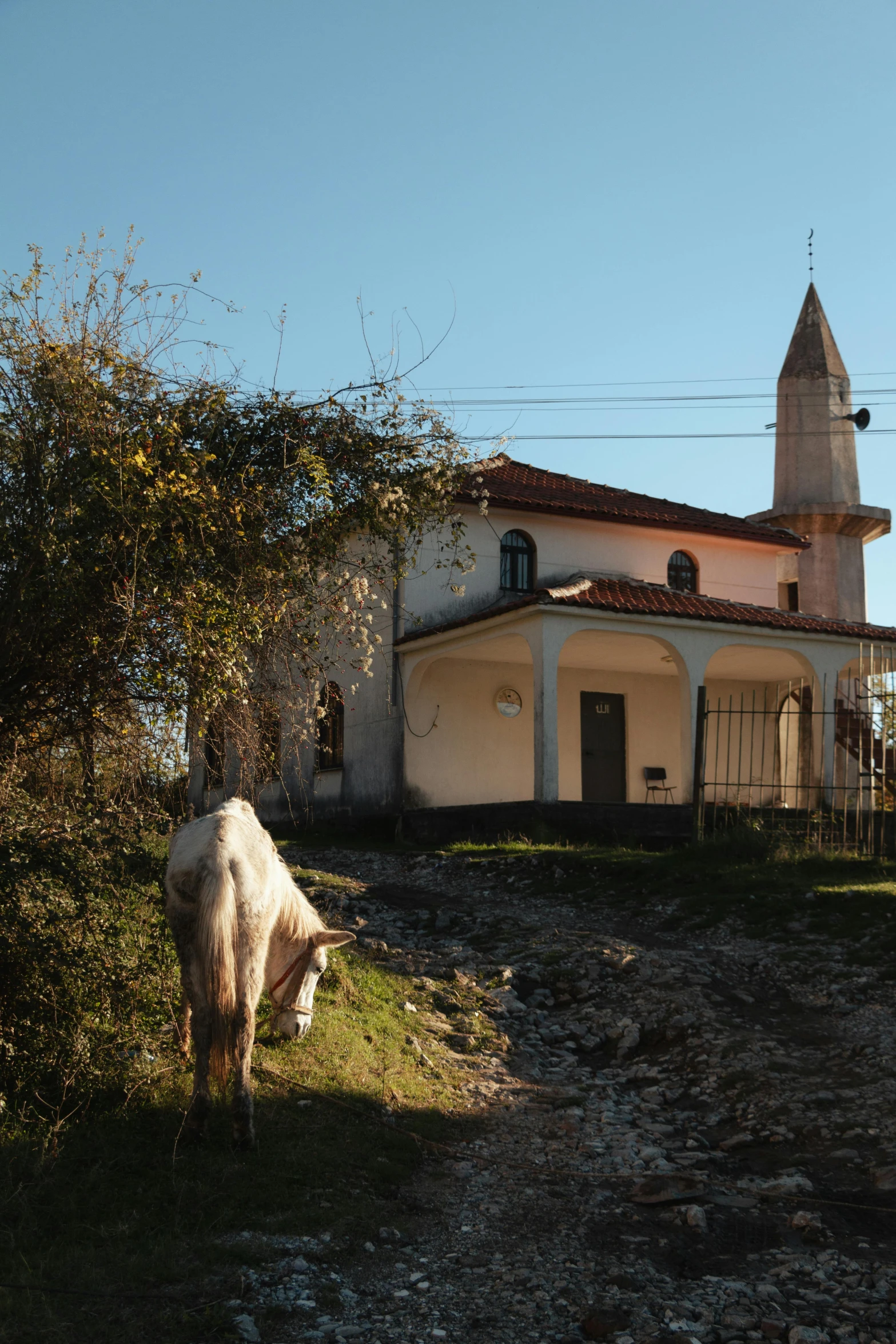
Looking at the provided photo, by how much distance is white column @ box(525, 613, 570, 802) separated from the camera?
16172mm

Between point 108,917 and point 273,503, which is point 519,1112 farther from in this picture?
point 273,503

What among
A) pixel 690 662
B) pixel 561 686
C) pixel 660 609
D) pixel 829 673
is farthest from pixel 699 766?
pixel 561 686

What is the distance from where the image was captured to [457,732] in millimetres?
19438

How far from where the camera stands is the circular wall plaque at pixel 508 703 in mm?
19906

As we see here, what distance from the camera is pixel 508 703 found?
20.0 meters

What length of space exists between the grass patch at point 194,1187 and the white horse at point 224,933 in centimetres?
28

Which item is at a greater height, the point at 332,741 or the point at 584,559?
the point at 584,559

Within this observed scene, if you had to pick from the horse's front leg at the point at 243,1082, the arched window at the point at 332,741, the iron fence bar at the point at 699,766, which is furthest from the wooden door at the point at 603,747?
the horse's front leg at the point at 243,1082

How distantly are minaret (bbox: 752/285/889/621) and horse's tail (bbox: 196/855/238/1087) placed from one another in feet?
73.0

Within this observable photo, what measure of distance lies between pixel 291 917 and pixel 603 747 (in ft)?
50.8

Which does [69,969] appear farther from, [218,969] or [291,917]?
[291,917]

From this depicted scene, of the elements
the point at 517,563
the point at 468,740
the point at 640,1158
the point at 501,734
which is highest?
the point at 517,563

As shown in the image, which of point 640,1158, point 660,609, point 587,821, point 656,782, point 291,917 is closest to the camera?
point 640,1158

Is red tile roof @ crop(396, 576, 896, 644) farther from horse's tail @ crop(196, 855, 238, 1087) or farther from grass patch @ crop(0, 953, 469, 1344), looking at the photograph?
horse's tail @ crop(196, 855, 238, 1087)
